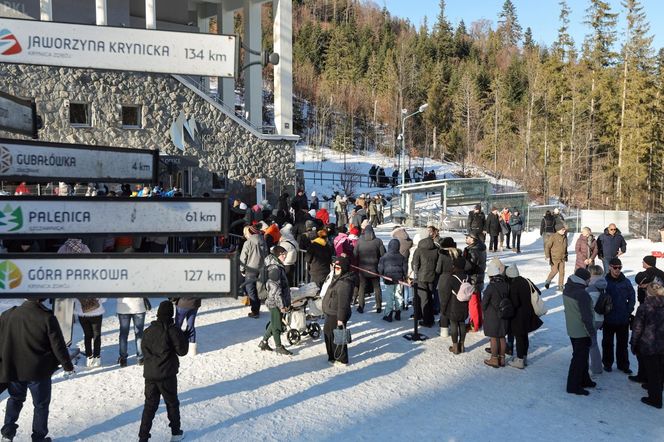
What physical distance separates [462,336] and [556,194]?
160 feet

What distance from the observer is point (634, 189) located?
47.9 m

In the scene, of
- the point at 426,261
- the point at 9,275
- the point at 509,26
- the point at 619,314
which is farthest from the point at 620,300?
the point at 509,26

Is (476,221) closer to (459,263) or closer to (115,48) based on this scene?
(459,263)

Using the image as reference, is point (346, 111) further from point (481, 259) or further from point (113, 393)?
point (113, 393)

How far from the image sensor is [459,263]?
9742 mm

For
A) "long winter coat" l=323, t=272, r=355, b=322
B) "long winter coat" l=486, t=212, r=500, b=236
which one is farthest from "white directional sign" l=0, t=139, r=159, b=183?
"long winter coat" l=486, t=212, r=500, b=236

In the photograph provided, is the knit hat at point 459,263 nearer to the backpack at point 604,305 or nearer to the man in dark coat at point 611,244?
the backpack at point 604,305

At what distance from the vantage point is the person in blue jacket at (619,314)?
8648 mm

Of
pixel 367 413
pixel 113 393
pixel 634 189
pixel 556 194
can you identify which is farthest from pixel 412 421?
pixel 556 194

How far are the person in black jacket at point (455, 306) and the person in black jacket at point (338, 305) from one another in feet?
5.52

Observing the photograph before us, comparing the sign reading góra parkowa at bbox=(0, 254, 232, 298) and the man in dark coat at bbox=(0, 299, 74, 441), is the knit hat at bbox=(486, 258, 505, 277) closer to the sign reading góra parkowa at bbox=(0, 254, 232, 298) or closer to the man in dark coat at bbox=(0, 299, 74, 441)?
the man in dark coat at bbox=(0, 299, 74, 441)

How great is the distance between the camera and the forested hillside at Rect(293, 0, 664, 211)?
48719 millimetres

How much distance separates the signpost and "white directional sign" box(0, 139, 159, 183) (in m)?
0.10

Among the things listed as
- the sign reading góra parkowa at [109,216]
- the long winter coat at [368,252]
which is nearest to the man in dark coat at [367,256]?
the long winter coat at [368,252]
